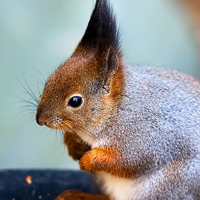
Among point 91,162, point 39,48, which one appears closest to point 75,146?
point 91,162

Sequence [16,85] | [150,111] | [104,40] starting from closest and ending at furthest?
[104,40] → [150,111] → [16,85]

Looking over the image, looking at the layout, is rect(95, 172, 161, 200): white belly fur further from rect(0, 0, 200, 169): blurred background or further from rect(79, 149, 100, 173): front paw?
rect(0, 0, 200, 169): blurred background

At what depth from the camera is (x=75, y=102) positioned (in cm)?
150

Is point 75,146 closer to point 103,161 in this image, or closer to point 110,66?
point 103,161

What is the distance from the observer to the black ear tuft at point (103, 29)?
145 centimetres

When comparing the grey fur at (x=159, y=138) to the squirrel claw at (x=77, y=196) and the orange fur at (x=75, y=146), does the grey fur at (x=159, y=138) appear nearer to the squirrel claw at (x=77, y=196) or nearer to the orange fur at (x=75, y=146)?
the orange fur at (x=75, y=146)

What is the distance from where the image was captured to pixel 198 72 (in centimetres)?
313

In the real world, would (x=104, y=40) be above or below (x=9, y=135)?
above

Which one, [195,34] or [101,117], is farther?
[195,34]

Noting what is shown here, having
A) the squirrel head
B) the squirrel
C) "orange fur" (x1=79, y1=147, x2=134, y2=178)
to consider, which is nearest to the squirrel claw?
→ the squirrel

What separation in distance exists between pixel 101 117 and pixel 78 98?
0.12m

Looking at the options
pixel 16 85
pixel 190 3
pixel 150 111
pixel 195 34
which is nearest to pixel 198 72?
pixel 195 34

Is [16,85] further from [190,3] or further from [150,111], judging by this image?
[190,3]

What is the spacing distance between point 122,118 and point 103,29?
351 mm
